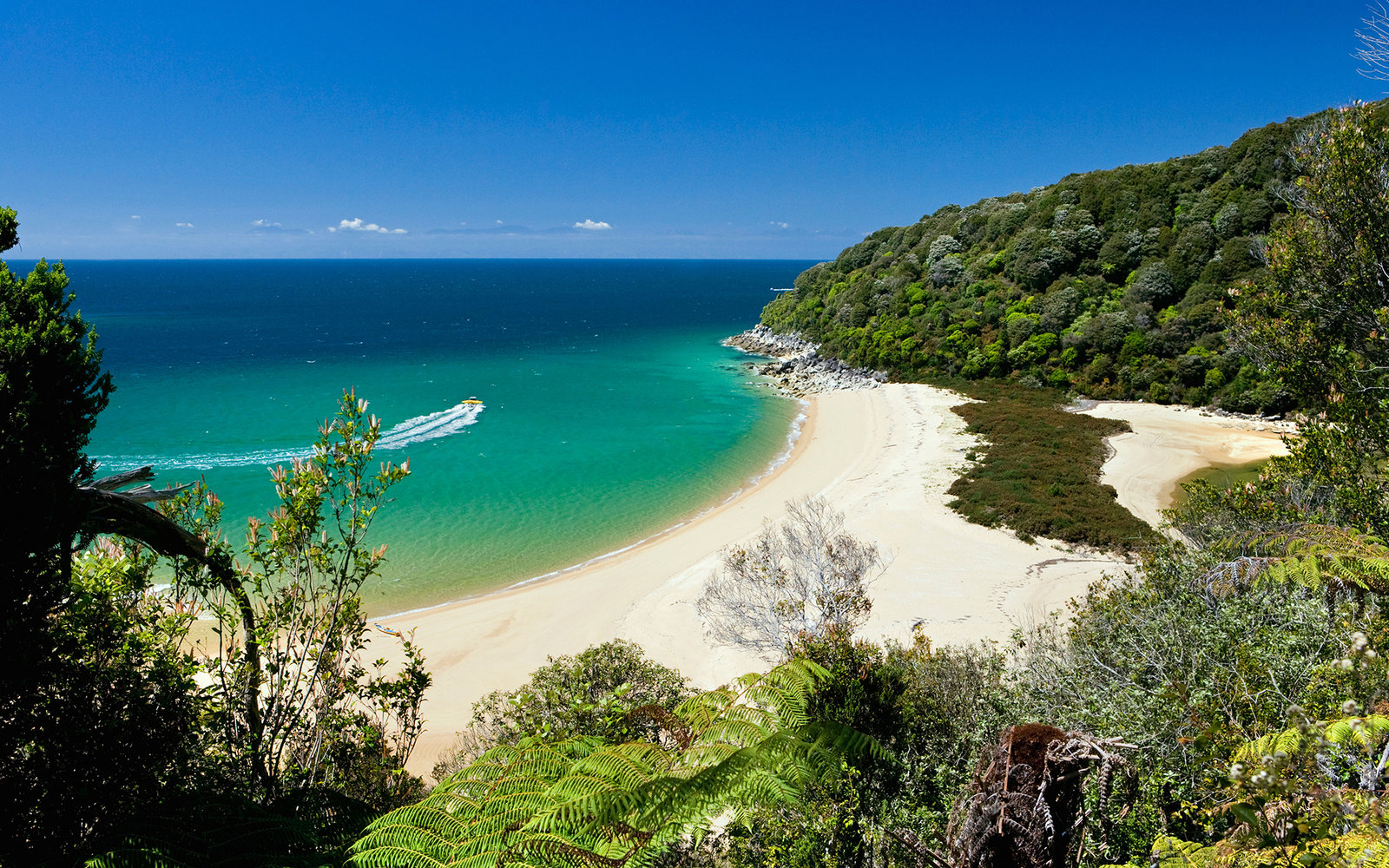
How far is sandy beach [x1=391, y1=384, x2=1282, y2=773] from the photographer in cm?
1583

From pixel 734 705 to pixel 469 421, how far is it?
40102mm

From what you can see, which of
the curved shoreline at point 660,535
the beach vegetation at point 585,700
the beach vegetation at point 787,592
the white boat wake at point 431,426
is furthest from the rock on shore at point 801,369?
the beach vegetation at point 585,700

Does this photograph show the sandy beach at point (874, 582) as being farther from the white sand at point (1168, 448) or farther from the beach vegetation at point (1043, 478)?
the beach vegetation at point (1043, 478)

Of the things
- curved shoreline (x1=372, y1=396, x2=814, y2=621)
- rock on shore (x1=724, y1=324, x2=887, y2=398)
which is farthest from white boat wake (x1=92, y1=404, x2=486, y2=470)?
rock on shore (x1=724, y1=324, x2=887, y2=398)

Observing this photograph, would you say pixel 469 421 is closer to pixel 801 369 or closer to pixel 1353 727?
pixel 801 369

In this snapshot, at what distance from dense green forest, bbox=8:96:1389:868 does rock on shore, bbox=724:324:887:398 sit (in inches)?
1460

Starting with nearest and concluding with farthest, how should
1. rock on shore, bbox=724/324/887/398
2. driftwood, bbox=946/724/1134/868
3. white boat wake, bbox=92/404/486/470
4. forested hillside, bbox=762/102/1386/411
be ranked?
driftwood, bbox=946/724/1134/868
white boat wake, bbox=92/404/486/470
forested hillside, bbox=762/102/1386/411
rock on shore, bbox=724/324/887/398

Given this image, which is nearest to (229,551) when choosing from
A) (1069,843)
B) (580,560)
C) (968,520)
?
(1069,843)

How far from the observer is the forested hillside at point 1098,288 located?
36.9 m

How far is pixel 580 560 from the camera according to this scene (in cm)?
2369

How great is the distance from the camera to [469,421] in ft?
138

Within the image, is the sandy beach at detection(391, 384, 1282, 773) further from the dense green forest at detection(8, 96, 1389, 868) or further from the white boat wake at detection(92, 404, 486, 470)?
the white boat wake at detection(92, 404, 486, 470)

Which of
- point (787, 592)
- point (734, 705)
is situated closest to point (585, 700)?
point (734, 705)

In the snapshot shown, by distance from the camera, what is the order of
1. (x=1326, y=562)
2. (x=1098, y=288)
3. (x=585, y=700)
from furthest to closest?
(x=1098, y=288)
(x=585, y=700)
(x=1326, y=562)
